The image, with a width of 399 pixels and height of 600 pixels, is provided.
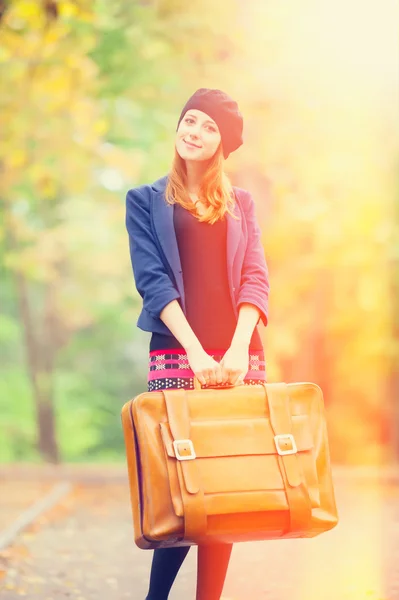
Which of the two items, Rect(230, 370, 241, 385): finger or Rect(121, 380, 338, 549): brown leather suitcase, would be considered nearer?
Rect(121, 380, 338, 549): brown leather suitcase

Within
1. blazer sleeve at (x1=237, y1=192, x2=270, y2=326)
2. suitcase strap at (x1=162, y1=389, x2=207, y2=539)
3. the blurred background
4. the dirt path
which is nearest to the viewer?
suitcase strap at (x1=162, y1=389, x2=207, y2=539)

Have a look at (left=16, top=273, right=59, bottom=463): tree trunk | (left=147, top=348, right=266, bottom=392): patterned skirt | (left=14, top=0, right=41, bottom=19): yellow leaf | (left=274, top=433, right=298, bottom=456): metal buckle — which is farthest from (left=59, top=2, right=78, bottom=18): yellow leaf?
(left=16, top=273, right=59, bottom=463): tree trunk

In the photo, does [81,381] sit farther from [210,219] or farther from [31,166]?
[210,219]

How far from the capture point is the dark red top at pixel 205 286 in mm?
3381

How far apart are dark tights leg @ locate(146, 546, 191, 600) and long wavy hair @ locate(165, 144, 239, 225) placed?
1.13 metres

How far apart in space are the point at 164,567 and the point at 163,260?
1044 mm

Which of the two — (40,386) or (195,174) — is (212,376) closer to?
(195,174)

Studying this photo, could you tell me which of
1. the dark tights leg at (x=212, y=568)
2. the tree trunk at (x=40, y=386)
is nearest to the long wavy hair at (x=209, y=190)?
the dark tights leg at (x=212, y=568)

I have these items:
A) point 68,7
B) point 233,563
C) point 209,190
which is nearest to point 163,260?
point 209,190

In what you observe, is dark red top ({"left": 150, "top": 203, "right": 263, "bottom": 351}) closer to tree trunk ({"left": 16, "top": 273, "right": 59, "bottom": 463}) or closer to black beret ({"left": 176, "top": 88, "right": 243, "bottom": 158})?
black beret ({"left": 176, "top": 88, "right": 243, "bottom": 158})

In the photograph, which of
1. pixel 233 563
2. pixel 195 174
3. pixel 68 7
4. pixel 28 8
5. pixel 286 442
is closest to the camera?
pixel 286 442

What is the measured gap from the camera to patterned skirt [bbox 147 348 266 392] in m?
3.37

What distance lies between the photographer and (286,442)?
320 centimetres

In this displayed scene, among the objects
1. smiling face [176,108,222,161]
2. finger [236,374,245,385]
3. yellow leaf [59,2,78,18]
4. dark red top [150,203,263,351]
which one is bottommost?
finger [236,374,245,385]
